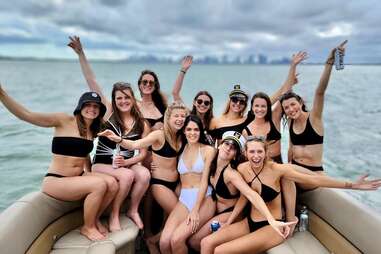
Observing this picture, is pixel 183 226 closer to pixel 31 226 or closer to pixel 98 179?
pixel 98 179

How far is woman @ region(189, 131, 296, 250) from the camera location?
9.35 ft

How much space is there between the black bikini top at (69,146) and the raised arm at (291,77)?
202cm

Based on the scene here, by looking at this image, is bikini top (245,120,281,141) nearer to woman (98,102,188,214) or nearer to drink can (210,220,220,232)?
woman (98,102,188,214)

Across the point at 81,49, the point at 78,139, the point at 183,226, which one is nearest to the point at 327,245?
the point at 183,226

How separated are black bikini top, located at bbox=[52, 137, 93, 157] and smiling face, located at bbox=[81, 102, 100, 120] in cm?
19

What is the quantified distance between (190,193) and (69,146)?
1.03 metres

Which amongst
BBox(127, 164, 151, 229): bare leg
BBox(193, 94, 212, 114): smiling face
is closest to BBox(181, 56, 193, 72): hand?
BBox(193, 94, 212, 114): smiling face

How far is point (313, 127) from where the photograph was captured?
3232 mm

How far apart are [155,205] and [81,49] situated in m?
1.75

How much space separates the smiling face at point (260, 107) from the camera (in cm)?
323

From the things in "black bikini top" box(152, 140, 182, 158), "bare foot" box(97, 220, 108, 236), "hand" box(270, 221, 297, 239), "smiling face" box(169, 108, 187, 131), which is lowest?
"bare foot" box(97, 220, 108, 236)

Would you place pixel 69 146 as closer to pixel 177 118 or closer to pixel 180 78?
pixel 177 118

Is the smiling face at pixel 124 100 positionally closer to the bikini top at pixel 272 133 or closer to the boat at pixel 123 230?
the boat at pixel 123 230

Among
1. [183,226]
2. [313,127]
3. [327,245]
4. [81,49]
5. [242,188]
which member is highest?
[81,49]
